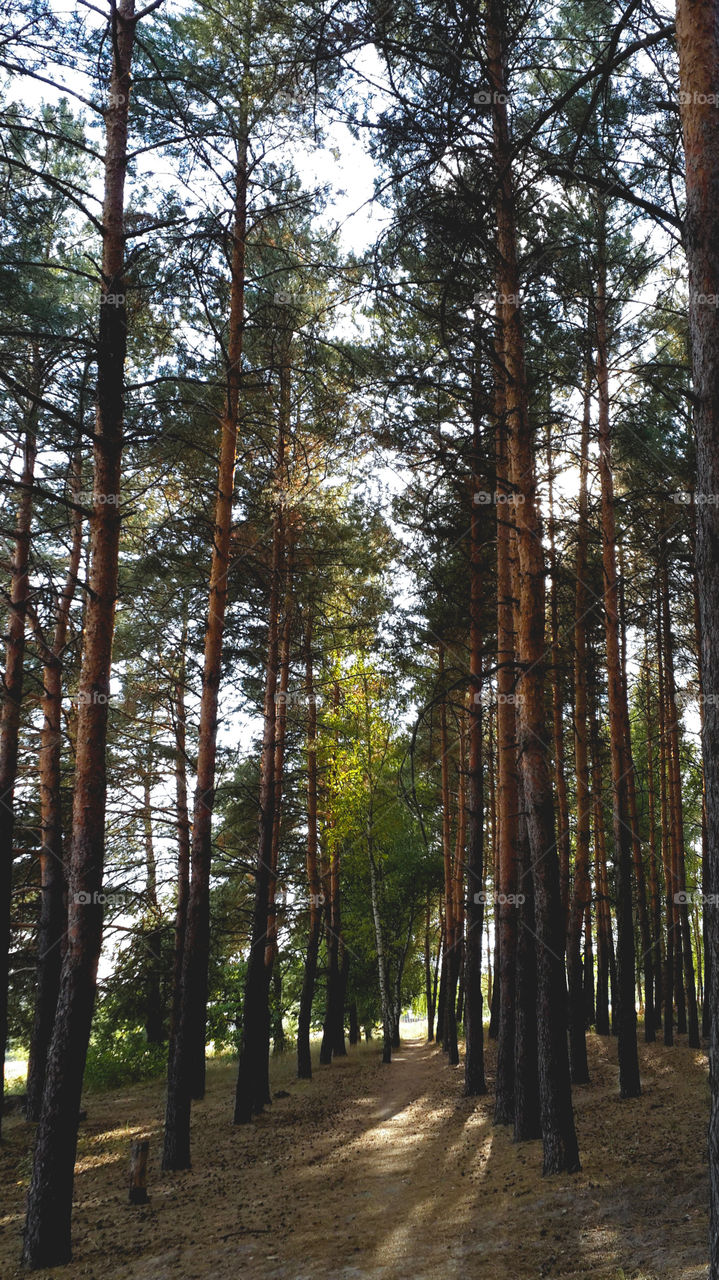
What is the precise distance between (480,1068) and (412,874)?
584 inches

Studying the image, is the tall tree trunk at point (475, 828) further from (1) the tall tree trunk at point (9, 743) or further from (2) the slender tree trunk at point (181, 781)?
(1) the tall tree trunk at point (9, 743)

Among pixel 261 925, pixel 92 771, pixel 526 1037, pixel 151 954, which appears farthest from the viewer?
pixel 151 954

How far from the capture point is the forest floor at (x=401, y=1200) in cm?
639

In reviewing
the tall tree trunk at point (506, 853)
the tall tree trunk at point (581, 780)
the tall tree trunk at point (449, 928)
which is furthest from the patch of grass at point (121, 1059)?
the tall tree trunk at point (506, 853)

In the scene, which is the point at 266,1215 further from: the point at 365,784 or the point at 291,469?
the point at 365,784

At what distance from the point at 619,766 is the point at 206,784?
6.22 meters

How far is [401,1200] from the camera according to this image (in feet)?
28.5

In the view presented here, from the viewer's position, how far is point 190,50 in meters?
10.5

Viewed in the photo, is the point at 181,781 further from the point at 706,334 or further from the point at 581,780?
the point at 706,334

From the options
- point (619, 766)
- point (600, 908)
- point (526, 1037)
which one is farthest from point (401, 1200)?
point (600, 908)

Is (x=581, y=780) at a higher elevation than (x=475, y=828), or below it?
higher

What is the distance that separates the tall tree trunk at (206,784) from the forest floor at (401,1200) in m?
0.87

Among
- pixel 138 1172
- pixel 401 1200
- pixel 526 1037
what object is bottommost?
pixel 401 1200

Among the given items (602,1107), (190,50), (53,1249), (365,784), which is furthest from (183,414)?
(365,784)
